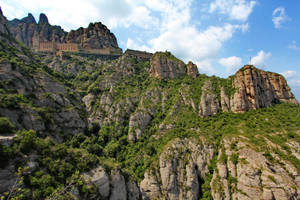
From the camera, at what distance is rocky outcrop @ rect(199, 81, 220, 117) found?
65.8 m

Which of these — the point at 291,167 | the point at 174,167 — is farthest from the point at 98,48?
the point at 291,167

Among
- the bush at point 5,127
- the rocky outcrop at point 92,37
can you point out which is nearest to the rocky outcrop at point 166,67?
the rocky outcrop at point 92,37

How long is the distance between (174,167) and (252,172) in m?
21.3

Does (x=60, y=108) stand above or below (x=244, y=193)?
above

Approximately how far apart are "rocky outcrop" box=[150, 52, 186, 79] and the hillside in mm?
626

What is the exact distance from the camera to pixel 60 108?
49.6m

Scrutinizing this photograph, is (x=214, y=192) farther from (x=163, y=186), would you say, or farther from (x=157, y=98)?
(x=157, y=98)

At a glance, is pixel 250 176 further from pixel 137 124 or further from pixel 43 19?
pixel 43 19

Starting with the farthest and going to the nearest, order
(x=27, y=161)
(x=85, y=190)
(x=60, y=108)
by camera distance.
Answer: (x=60, y=108)
(x=85, y=190)
(x=27, y=161)

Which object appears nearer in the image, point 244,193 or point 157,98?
point 244,193

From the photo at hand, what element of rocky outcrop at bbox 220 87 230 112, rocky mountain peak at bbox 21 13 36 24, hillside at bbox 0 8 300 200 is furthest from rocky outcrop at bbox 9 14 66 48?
rocky outcrop at bbox 220 87 230 112

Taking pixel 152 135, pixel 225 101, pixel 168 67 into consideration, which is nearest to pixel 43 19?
pixel 168 67

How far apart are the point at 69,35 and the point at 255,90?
455 feet

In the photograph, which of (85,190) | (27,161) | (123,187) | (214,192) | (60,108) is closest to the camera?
(27,161)
